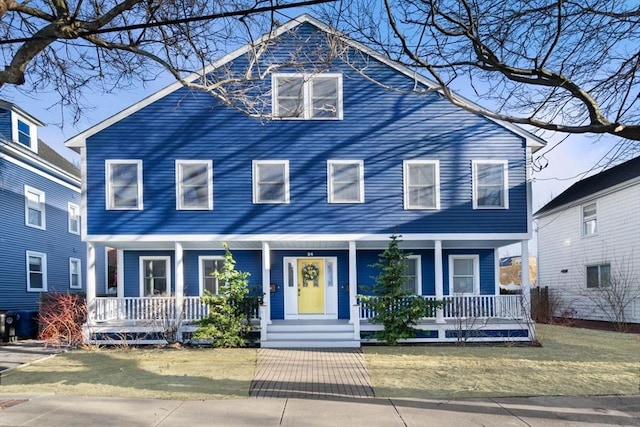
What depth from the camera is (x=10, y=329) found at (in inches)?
556

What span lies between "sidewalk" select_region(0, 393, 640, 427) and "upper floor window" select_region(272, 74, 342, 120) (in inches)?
340

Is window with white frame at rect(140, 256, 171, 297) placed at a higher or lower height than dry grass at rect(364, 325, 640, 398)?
higher

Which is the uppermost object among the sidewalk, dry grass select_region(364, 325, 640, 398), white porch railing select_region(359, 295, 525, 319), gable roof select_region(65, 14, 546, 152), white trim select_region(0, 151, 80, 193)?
gable roof select_region(65, 14, 546, 152)

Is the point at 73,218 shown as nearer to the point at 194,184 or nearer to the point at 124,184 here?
the point at 124,184

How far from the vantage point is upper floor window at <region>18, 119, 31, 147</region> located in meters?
17.3

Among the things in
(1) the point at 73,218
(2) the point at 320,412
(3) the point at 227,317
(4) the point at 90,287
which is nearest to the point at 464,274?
(3) the point at 227,317

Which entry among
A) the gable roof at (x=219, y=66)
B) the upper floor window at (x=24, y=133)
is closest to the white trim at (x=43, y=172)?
the upper floor window at (x=24, y=133)

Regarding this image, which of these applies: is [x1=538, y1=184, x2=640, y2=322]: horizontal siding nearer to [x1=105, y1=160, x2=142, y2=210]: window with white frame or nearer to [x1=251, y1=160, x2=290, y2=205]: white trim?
[x1=251, y1=160, x2=290, y2=205]: white trim

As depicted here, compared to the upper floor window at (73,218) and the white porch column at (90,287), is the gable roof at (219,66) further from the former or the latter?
the upper floor window at (73,218)

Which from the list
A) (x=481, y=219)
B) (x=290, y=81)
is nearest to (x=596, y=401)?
(x=481, y=219)

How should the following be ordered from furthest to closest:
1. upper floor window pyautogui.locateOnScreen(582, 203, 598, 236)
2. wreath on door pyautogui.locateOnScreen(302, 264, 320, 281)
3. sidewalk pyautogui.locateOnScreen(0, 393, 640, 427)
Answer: upper floor window pyautogui.locateOnScreen(582, 203, 598, 236)
wreath on door pyautogui.locateOnScreen(302, 264, 320, 281)
sidewalk pyautogui.locateOnScreen(0, 393, 640, 427)

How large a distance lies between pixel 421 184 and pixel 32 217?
14217 millimetres

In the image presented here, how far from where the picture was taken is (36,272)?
17609mm

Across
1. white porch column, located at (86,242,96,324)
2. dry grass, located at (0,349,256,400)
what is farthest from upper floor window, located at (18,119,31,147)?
dry grass, located at (0,349,256,400)
